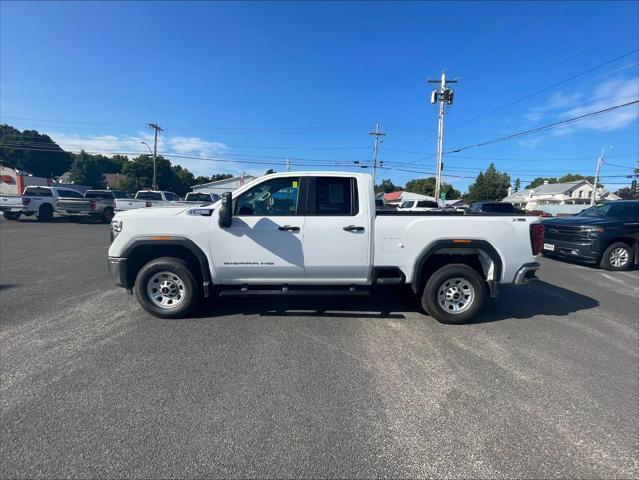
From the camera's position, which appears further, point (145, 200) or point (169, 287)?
point (145, 200)

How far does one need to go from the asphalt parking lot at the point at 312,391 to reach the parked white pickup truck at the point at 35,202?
1665 cm

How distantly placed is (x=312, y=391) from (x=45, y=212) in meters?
21.7

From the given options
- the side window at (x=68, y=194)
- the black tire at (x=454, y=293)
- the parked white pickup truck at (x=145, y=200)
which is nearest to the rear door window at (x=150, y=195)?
the parked white pickup truck at (x=145, y=200)

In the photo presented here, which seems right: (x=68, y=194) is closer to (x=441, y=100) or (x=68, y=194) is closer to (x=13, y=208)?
(x=13, y=208)

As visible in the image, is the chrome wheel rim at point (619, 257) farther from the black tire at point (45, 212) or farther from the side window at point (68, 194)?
the black tire at point (45, 212)

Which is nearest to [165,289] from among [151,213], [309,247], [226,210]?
[151,213]

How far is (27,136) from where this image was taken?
60.7m

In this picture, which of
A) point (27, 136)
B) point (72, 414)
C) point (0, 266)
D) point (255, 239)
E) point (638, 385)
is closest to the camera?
point (72, 414)

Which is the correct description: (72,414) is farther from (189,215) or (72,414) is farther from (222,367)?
(189,215)

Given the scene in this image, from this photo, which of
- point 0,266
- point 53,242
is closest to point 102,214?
point 53,242

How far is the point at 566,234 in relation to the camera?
8625 mm

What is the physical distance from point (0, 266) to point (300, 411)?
8.43 meters

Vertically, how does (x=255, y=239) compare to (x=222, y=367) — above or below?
above

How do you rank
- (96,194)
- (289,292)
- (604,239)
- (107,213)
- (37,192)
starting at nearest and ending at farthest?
(289,292) → (604,239) → (37,192) → (107,213) → (96,194)
